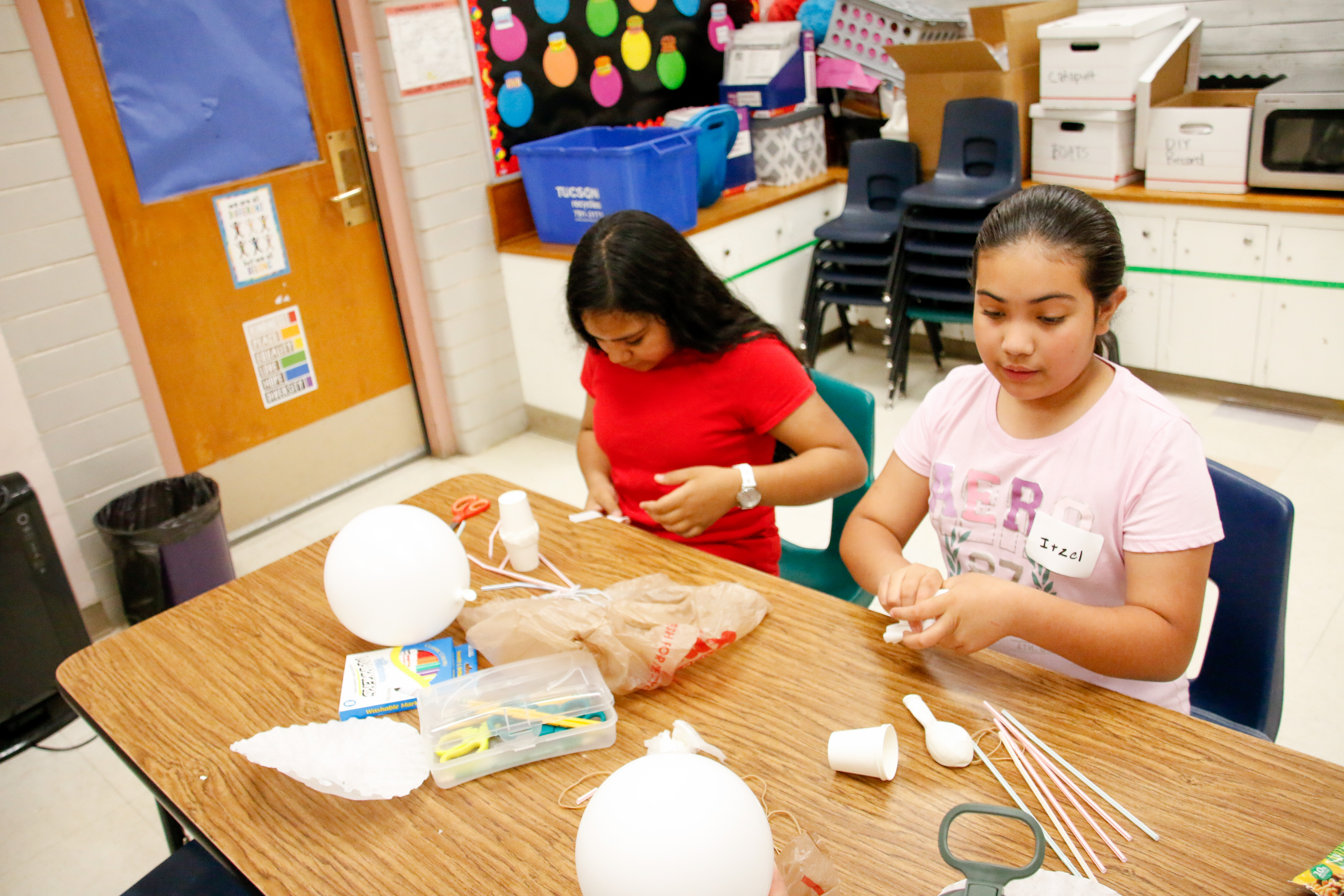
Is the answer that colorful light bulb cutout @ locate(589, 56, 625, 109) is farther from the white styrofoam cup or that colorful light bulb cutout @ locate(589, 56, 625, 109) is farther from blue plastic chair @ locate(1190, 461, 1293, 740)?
the white styrofoam cup

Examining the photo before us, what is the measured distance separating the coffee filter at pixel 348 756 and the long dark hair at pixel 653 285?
2.48 ft

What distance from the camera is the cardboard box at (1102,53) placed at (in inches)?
131

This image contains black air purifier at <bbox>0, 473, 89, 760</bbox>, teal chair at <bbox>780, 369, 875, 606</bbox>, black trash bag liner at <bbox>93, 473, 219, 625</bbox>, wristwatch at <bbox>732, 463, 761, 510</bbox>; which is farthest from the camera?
black trash bag liner at <bbox>93, 473, 219, 625</bbox>

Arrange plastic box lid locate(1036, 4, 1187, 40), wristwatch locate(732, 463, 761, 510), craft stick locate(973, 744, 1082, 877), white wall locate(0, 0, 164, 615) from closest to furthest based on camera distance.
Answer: craft stick locate(973, 744, 1082, 877)
wristwatch locate(732, 463, 761, 510)
white wall locate(0, 0, 164, 615)
plastic box lid locate(1036, 4, 1187, 40)

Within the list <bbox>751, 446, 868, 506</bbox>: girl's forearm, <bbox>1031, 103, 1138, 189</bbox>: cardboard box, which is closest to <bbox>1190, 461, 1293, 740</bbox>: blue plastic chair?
<bbox>751, 446, 868, 506</bbox>: girl's forearm

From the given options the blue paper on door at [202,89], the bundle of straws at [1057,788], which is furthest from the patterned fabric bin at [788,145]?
the bundle of straws at [1057,788]

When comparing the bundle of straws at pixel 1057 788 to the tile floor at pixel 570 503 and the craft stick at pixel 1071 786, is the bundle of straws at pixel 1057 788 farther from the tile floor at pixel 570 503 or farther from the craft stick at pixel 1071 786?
the tile floor at pixel 570 503

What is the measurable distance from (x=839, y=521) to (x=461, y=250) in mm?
2224

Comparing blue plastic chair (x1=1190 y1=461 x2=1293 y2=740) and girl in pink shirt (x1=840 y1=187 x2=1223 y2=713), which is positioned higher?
girl in pink shirt (x1=840 y1=187 x2=1223 y2=713)

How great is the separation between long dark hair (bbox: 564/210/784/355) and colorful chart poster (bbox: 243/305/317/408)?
1.96 meters

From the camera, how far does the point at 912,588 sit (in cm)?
120

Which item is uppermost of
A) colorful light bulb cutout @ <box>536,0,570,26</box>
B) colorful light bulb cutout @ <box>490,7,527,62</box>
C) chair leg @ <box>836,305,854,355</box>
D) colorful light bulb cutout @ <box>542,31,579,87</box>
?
colorful light bulb cutout @ <box>536,0,570,26</box>

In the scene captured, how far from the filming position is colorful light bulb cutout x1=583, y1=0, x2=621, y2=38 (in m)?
3.80

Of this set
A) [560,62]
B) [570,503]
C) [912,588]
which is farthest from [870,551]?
[560,62]
